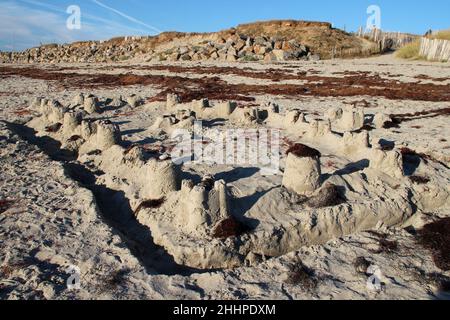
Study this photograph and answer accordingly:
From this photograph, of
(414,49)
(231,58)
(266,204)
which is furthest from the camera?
(231,58)

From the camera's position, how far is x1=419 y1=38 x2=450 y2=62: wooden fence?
42.7m

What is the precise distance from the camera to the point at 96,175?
41.5ft

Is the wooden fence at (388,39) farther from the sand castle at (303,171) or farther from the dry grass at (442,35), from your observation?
the sand castle at (303,171)

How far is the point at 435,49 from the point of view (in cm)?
4441

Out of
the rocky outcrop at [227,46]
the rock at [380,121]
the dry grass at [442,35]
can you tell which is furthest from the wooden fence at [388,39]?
the rock at [380,121]

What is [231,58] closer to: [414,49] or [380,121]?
[414,49]

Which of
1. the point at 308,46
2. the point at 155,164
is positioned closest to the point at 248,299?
the point at 155,164

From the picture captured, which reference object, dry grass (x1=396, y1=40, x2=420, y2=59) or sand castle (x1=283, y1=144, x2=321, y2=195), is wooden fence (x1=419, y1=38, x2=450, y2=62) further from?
sand castle (x1=283, y1=144, x2=321, y2=195)

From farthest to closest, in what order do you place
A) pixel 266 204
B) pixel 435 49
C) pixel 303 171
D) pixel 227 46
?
pixel 227 46 → pixel 435 49 → pixel 303 171 → pixel 266 204

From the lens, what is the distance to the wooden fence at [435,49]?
1682 inches

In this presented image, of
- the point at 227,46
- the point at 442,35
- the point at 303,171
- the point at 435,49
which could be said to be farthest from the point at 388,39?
the point at 303,171

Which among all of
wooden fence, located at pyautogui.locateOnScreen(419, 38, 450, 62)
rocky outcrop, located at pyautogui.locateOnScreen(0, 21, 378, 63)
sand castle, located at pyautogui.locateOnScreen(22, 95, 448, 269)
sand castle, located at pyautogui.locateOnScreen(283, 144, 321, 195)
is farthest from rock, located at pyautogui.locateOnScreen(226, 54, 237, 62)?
sand castle, located at pyautogui.locateOnScreen(283, 144, 321, 195)
